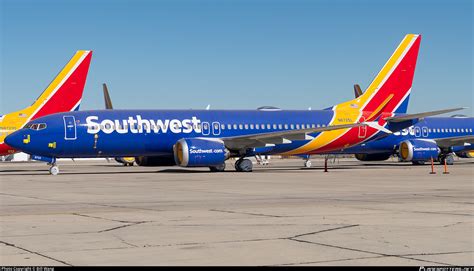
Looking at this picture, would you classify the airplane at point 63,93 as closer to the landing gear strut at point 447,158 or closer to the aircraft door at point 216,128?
the aircraft door at point 216,128

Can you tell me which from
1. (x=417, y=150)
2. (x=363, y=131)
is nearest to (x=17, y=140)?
(x=363, y=131)

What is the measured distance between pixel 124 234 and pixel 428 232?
5.06 metres

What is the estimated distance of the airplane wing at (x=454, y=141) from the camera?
5350 cm

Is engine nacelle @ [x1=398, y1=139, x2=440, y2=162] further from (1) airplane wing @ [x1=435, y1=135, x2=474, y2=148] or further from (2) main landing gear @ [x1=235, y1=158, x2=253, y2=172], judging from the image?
(2) main landing gear @ [x1=235, y1=158, x2=253, y2=172]

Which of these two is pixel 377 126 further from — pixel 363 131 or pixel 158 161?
pixel 158 161

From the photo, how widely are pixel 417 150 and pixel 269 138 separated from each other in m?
14.3

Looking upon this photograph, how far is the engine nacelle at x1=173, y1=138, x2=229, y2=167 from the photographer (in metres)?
39.2

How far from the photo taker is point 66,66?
4731 cm

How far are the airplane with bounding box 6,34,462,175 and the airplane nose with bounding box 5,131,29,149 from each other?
53 mm

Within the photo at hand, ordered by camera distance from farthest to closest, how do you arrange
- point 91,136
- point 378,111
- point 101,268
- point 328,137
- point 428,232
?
point 378,111 → point 328,137 → point 91,136 → point 428,232 → point 101,268

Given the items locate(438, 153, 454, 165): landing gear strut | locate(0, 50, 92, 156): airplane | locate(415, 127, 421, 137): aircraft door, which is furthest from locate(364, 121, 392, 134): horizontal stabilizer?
locate(0, 50, 92, 156): airplane

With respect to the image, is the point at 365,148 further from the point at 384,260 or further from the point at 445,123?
the point at 384,260

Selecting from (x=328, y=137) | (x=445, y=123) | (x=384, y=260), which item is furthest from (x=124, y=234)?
(x=445, y=123)

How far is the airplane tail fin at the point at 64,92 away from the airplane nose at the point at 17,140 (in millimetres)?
7737
